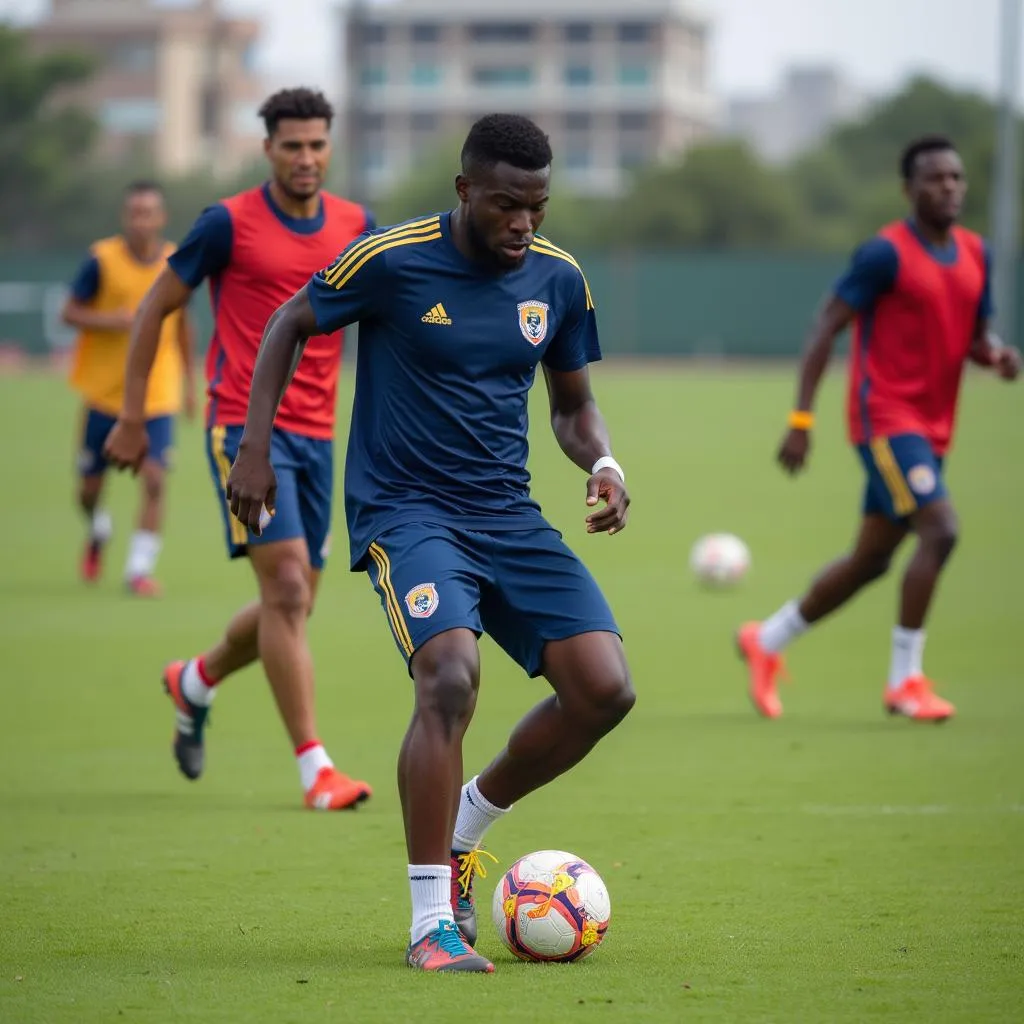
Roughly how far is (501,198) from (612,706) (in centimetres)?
141

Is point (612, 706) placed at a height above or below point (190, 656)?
above

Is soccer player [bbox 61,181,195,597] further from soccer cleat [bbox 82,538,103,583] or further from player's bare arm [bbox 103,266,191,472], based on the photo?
player's bare arm [bbox 103,266,191,472]

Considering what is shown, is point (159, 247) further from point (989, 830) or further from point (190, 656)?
point (989, 830)

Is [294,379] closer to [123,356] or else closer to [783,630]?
[783,630]

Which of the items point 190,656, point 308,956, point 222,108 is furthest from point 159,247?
point 222,108

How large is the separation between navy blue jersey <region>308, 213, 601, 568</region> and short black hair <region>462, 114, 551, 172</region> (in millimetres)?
328

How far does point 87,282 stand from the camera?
15.0 metres

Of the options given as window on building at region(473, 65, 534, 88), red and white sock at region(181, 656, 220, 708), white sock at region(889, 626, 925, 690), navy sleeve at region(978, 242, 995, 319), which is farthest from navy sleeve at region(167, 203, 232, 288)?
window on building at region(473, 65, 534, 88)

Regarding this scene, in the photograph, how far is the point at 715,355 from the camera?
53156 mm

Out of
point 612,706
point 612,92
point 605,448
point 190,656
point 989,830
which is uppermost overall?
point 605,448

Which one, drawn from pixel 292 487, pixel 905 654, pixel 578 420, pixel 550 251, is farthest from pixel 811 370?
pixel 550 251

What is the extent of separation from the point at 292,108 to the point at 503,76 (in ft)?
413

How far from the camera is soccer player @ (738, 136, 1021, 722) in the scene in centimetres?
995

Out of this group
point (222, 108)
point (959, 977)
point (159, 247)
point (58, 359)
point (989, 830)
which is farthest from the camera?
point (222, 108)
